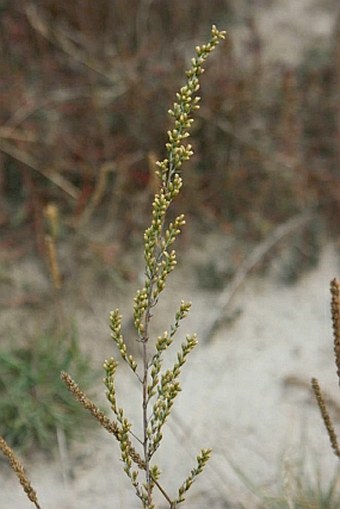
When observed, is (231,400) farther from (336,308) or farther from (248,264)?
(336,308)

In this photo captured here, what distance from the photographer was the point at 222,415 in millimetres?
3352

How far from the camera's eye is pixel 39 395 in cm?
317

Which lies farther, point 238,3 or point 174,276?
point 238,3

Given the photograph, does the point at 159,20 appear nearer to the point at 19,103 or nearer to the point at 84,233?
the point at 19,103

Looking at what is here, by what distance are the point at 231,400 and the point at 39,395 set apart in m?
0.59

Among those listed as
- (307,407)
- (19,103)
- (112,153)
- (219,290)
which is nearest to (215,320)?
(219,290)

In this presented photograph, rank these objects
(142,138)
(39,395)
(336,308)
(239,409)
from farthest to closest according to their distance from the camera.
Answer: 1. (142,138)
2. (239,409)
3. (39,395)
4. (336,308)

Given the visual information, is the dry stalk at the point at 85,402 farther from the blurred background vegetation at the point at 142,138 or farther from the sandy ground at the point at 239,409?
the blurred background vegetation at the point at 142,138

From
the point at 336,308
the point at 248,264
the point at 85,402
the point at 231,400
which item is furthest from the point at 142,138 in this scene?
the point at 85,402

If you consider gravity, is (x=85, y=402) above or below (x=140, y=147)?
below

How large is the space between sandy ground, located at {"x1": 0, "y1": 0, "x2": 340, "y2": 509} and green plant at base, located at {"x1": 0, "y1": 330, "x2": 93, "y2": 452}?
3.3 inches

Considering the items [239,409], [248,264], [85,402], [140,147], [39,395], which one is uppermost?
[140,147]

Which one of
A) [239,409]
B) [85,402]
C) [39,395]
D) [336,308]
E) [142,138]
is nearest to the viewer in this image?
[85,402]

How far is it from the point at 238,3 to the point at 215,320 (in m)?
1.45
